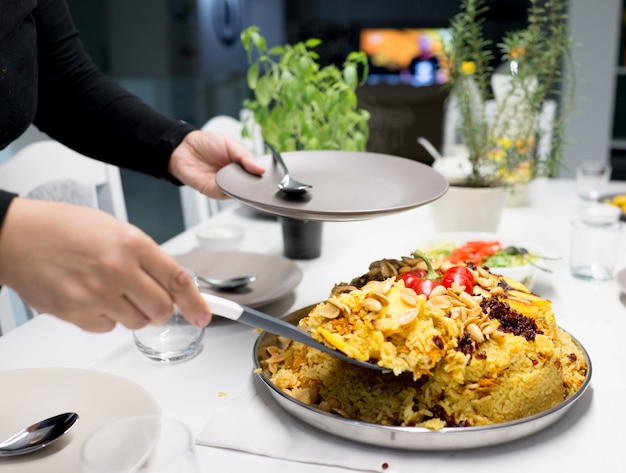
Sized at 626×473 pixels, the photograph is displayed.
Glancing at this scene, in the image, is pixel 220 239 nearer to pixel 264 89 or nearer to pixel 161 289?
pixel 264 89

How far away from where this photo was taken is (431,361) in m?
0.74

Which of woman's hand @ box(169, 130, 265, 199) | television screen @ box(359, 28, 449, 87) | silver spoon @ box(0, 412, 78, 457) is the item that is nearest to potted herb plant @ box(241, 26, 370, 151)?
woman's hand @ box(169, 130, 265, 199)

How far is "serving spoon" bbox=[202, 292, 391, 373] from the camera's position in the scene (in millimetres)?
702

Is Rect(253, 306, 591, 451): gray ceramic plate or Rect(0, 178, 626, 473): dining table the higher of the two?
Rect(253, 306, 591, 451): gray ceramic plate

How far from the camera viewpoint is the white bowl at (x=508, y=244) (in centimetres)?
117

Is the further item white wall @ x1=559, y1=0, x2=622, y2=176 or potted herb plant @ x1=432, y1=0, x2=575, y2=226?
white wall @ x1=559, y1=0, x2=622, y2=176

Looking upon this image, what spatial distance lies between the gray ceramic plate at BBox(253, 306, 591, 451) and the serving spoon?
7 centimetres

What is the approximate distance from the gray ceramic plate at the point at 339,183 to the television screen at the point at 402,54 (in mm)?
4884

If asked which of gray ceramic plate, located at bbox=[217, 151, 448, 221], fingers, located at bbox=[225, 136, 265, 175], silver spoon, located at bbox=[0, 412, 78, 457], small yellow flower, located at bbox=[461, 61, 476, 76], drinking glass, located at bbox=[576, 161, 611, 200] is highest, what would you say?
small yellow flower, located at bbox=[461, 61, 476, 76]

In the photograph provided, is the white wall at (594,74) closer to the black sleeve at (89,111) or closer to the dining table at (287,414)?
the dining table at (287,414)

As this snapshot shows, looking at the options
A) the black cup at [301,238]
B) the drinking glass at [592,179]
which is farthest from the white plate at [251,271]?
the drinking glass at [592,179]

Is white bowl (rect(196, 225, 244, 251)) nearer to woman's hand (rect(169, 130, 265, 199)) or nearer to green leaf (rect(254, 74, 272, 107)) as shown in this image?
woman's hand (rect(169, 130, 265, 199))

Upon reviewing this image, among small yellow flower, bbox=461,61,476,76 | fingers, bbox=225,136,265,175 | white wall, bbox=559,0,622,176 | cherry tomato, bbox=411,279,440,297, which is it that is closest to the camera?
cherry tomato, bbox=411,279,440,297

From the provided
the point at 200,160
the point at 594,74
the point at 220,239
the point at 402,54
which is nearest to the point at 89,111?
the point at 200,160
